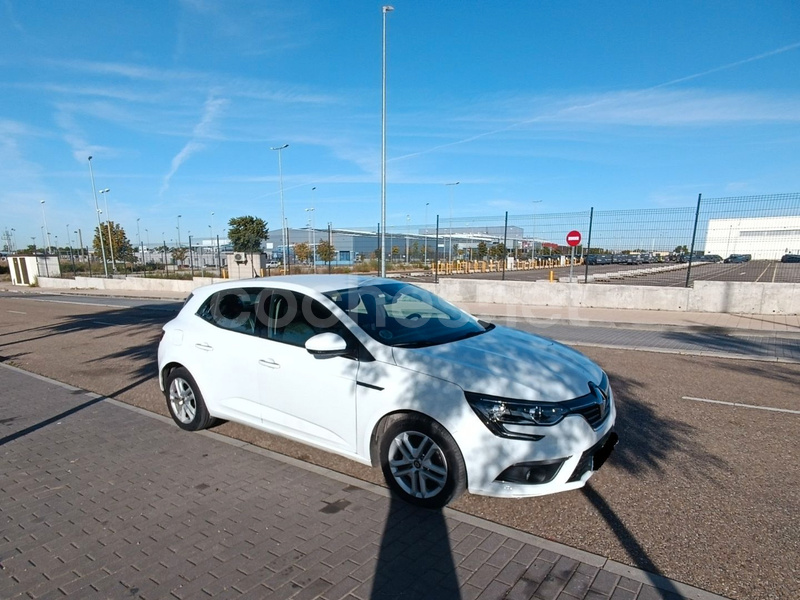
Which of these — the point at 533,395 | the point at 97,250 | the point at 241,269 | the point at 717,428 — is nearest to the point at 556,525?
the point at 533,395

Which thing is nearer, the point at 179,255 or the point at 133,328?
the point at 133,328

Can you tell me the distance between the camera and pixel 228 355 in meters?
4.20

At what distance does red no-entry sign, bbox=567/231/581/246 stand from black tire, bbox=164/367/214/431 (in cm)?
1390

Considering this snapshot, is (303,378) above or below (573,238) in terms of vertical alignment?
below

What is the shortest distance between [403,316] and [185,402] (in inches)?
97.8

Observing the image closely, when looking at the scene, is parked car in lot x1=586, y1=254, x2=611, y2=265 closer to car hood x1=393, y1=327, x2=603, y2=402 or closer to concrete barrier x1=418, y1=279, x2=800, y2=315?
concrete barrier x1=418, y1=279, x2=800, y2=315

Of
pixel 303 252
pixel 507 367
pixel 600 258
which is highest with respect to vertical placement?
pixel 507 367

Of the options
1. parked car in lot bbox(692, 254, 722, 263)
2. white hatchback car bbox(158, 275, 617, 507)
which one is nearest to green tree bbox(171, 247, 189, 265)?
A: parked car in lot bbox(692, 254, 722, 263)

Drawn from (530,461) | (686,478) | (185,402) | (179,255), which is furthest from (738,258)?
(179,255)

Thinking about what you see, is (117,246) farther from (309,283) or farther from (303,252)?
(309,283)

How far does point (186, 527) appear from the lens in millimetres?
3006

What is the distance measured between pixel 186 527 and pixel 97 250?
168ft

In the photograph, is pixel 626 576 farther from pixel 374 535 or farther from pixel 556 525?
pixel 374 535

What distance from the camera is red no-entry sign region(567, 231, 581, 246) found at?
1555 centimetres
